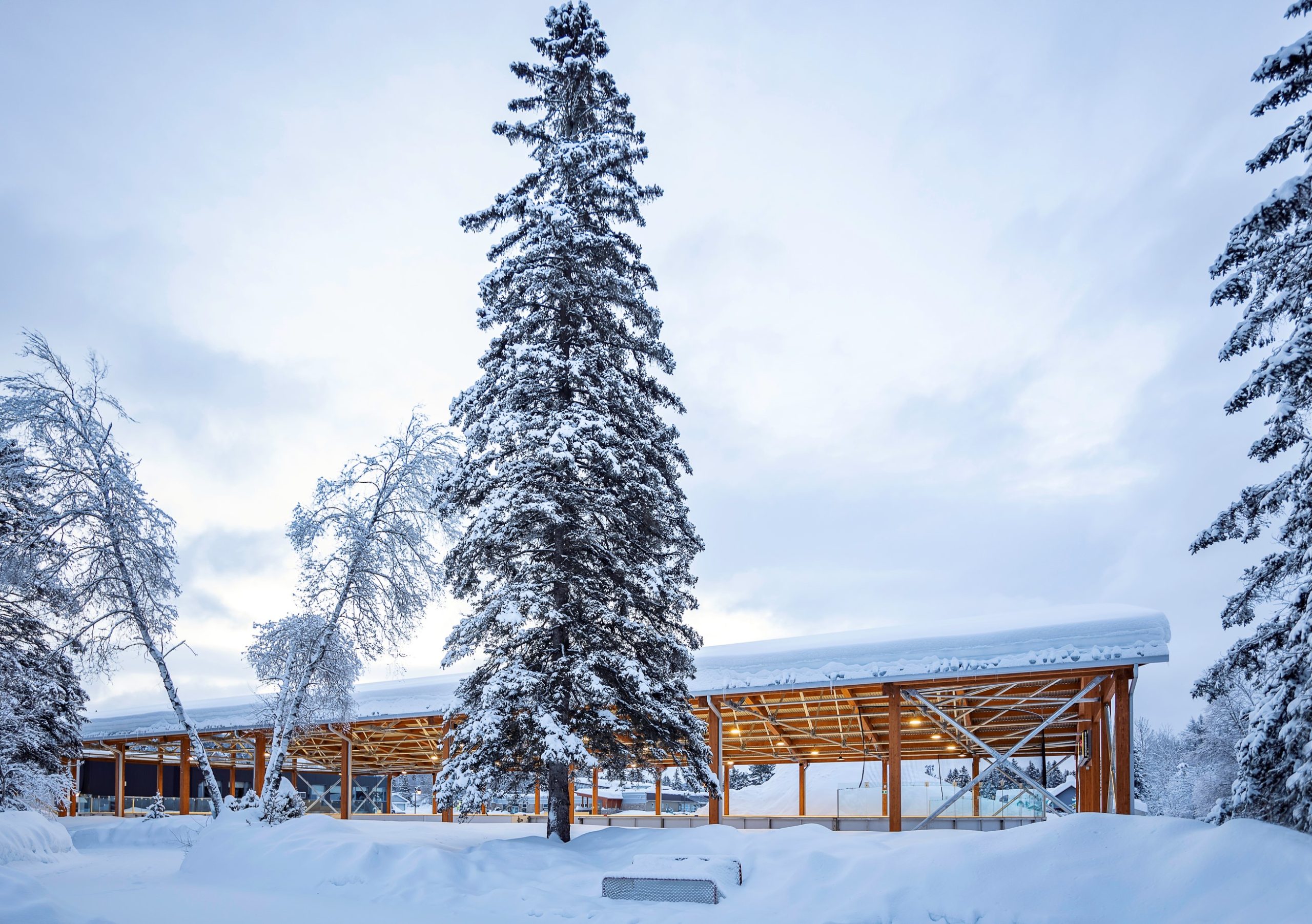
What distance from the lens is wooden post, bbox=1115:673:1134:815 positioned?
12.6 metres

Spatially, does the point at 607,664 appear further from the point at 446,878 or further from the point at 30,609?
the point at 30,609

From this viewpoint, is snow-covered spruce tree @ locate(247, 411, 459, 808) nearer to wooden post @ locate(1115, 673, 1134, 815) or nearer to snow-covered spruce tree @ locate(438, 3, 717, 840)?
snow-covered spruce tree @ locate(438, 3, 717, 840)

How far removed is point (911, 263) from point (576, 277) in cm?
15783

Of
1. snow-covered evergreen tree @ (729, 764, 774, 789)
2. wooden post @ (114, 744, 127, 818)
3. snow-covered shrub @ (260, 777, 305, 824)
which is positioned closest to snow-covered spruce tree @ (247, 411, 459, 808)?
snow-covered shrub @ (260, 777, 305, 824)

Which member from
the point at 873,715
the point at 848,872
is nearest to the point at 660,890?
the point at 848,872

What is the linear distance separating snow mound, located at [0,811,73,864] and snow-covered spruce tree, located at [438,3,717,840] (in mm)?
8529

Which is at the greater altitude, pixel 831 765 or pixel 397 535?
pixel 397 535

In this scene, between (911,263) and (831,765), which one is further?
(911,263)

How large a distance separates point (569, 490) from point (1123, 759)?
32.3 ft

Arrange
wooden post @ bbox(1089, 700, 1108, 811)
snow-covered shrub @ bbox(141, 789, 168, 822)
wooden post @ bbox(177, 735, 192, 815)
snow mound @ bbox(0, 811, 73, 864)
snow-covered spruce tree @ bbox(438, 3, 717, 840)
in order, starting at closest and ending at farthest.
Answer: snow-covered spruce tree @ bbox(438, 3, 717, 840) → snow mound @ bbox(0, 811, 73, 864) → wooden post @ bbox(1089, 700, 1108, 811) → snow-covered shrub @ bbox(141, 789, 168, 822) → wooden post @ bbox(177, 735, 192, 815)

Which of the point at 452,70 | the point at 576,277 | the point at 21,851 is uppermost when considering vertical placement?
the point at 452,70

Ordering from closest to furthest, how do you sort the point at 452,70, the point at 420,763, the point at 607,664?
the point at 607,664, the point at 420,763, the point at 452,70

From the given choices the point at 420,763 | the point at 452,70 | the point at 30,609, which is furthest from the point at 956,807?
the point at 452,70

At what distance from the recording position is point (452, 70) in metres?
138
